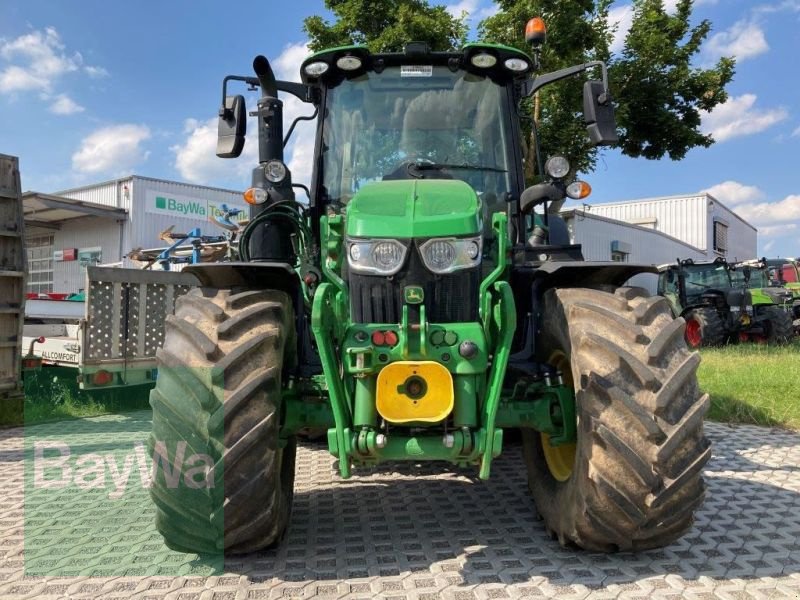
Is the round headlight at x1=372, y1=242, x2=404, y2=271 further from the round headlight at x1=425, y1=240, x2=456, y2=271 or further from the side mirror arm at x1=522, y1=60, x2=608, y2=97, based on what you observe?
the side mirror arm at x1=522, y1=60, x2=608, y2=97

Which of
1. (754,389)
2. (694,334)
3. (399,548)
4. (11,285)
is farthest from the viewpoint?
(694,334)

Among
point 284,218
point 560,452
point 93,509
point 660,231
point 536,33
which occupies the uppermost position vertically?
point 660,231

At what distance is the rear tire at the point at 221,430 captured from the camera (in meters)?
2.74

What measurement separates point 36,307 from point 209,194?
1683 cm

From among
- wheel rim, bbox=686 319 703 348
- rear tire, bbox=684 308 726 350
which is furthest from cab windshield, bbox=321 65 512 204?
wheel rim, bbox=686 319 703 348

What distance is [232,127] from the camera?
156 inches

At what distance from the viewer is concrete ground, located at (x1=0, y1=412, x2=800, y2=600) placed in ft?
9.24

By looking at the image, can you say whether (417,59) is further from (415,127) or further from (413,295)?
(413,295)

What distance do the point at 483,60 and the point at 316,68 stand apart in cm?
103

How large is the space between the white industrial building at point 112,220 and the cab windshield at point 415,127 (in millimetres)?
18748

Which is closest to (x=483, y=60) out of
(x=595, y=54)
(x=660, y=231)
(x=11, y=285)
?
(x=11, y=285)

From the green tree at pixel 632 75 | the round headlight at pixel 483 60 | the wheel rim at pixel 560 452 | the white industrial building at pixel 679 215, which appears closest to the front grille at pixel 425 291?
the wheel rim at pixel 560 452

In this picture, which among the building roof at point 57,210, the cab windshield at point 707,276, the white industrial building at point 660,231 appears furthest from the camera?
the white industrial building at point 660,231

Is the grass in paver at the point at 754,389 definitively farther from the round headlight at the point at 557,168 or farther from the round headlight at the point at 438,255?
the round headlight at the point at 438,255
